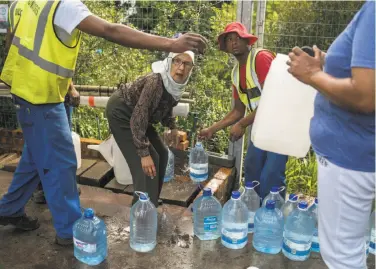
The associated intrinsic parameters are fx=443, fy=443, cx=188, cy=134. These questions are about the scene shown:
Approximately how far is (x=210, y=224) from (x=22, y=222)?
59.2 inches

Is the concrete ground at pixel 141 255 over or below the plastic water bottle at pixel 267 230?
below

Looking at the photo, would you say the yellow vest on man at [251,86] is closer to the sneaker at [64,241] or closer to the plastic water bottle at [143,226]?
the plastic water bottle at [143,226]

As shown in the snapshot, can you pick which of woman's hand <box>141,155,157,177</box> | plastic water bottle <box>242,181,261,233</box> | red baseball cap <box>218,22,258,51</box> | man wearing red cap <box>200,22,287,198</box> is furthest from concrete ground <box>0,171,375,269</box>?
red baseball cap <box>218,22,258,51</box>

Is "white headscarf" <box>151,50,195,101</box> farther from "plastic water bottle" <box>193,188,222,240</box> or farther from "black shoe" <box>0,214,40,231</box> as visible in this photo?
"black shoe" <box>0,214,40,231</box>

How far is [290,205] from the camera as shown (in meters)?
3.54

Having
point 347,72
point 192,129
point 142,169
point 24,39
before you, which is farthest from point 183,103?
point 347,72

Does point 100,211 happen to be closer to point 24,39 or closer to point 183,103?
point 183,103

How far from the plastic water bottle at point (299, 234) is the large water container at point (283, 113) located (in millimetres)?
457

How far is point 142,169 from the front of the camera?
Result: 141 inches

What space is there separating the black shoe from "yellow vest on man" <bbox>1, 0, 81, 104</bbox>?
1064 mm

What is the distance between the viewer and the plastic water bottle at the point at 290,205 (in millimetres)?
3436

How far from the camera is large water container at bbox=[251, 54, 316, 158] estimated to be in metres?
3.15

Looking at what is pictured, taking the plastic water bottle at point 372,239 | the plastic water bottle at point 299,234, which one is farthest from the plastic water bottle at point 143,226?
the plastic water bottle at point 372,239

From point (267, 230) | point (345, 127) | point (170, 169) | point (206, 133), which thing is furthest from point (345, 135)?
point (170, 169)
